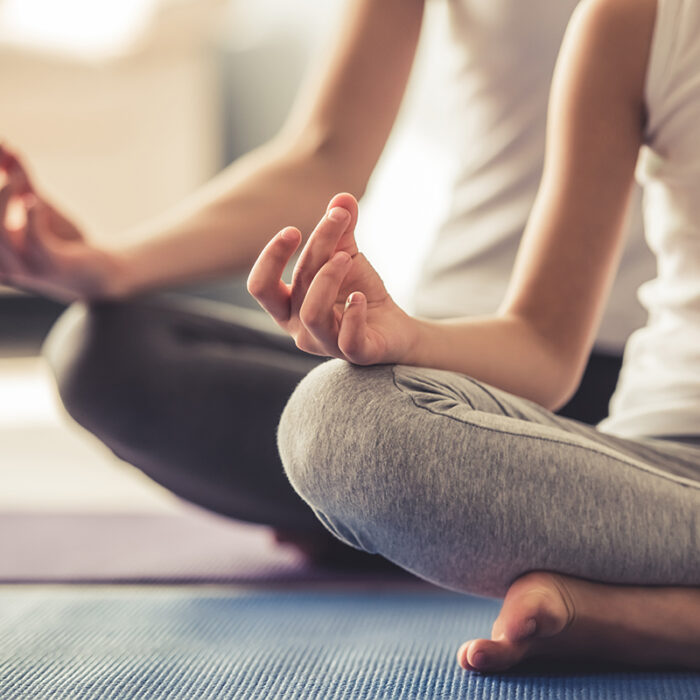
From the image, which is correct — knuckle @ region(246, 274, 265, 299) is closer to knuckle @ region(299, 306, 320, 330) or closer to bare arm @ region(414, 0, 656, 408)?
knuckle @ region(299, 306, 320, 330)

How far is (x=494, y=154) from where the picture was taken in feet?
3.38

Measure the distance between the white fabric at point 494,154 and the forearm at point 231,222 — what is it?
14cm

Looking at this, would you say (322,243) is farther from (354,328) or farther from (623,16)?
(623,16)

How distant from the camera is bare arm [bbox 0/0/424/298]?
0.95 meters

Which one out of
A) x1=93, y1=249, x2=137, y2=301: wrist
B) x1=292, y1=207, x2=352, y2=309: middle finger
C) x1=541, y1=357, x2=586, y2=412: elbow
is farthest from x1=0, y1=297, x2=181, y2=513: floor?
x1=292, y1=207, x2=352, y2=309: middle finger

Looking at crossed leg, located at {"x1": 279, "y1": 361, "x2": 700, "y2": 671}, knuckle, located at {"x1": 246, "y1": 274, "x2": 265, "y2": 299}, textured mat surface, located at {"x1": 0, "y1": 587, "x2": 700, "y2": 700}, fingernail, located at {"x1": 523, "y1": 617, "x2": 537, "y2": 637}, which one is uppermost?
knuckle, located at {"x1": 246, "y1": 274, "x2": 265, "y2": 299}

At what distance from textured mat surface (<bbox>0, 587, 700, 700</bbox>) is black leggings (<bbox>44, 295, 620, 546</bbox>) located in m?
0.13

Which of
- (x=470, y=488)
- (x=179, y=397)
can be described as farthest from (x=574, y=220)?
(x=179, y=397)

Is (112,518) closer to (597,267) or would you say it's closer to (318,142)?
(318,142)

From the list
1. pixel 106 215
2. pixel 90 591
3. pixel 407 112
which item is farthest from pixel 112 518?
pixel 106 215

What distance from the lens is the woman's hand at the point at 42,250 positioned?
0.84 meters

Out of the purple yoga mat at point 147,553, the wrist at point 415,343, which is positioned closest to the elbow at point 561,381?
the wrist at point 415,343

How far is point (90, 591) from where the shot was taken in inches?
36.6

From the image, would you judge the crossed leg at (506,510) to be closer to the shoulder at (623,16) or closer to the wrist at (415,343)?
the wrist at (415,343)
